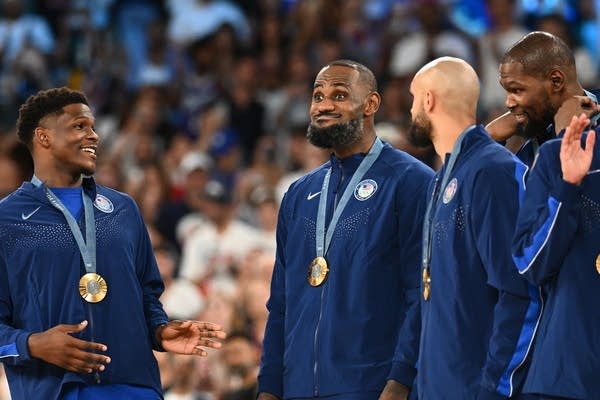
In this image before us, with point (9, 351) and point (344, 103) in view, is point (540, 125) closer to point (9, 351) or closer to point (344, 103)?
point (344, 103)

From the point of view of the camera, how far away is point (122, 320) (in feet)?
21.0

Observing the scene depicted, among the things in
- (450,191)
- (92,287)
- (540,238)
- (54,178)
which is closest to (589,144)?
(540,238)

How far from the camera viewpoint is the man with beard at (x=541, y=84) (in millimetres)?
5598

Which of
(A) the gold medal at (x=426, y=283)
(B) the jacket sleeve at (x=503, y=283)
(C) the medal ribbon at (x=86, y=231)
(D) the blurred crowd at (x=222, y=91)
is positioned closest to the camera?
(B) the jacket sleeve at (x=503, y=283)

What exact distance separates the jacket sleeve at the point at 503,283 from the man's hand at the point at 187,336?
61.4 inches

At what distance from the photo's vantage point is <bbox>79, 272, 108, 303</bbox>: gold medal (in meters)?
6.32

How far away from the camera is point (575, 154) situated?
5070mm

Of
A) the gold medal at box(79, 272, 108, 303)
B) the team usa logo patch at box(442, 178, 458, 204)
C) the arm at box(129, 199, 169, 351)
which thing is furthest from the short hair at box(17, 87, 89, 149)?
the team usa logo patch at box(442, 178, 458, 204)

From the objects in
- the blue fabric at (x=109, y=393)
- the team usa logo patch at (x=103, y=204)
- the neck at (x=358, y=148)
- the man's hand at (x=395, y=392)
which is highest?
the neck at (x=358, y=148)

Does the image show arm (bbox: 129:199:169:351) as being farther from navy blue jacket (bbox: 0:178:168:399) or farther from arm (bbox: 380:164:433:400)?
arm (bbox: 380:164:433:400)

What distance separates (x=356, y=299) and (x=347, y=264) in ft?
0.59

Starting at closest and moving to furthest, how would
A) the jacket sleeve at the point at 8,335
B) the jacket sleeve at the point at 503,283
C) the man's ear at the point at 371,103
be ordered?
the jacket sleeve at the point at 503,283 < the jacket sleeve at the point at 8,335 < the man's ear at the point at 371,103

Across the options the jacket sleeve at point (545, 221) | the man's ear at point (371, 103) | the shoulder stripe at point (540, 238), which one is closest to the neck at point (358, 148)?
the man's ear at point (371, 103)

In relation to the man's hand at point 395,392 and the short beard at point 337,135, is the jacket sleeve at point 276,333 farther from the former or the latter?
the man's hand at point 395,392
